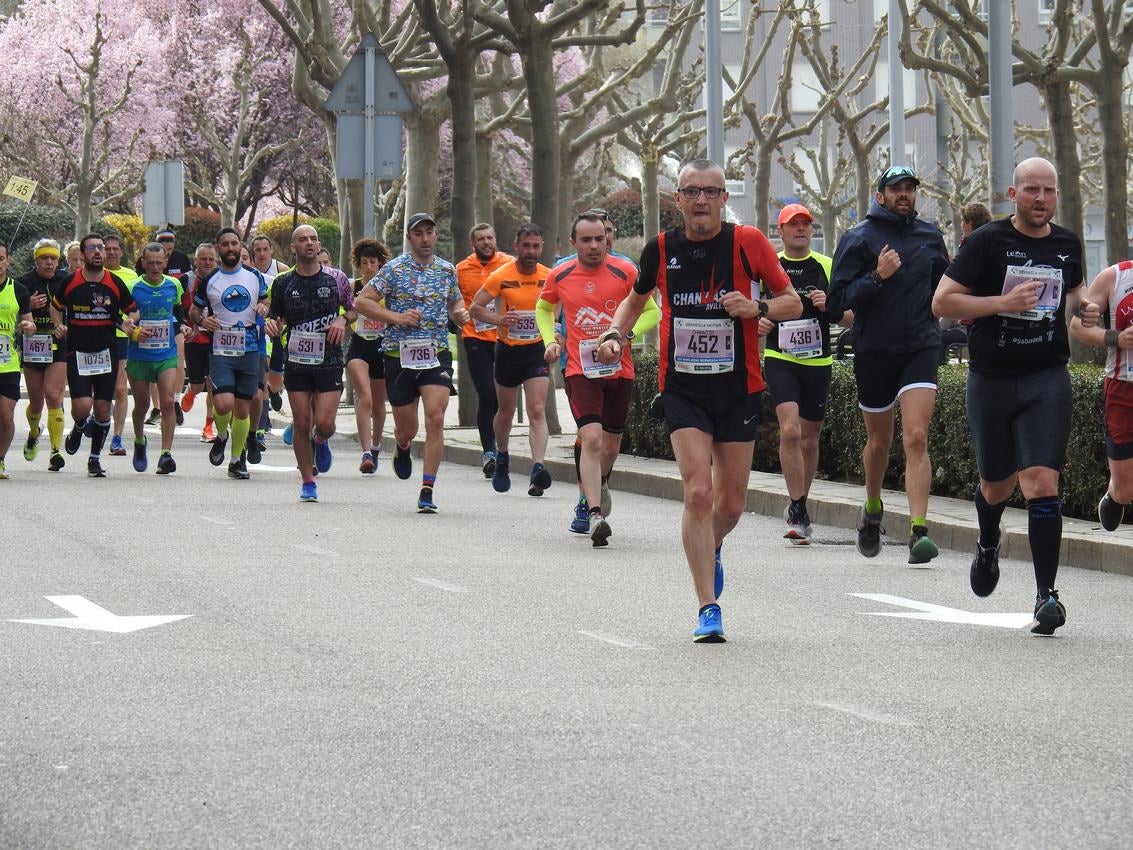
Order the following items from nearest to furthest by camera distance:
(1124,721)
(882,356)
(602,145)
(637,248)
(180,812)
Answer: (180,812) → (1124,721) → (882,356) → (602,145) → (637,248)

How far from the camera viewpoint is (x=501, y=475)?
15.9m

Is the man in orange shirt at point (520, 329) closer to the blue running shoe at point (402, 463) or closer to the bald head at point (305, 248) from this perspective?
the blue running shoe at point (402, 463)

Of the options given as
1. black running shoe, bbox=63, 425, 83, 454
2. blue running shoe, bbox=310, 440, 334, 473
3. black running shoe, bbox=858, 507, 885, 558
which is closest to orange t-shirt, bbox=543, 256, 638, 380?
black running shoe, bbox=858, 507, 885, 558

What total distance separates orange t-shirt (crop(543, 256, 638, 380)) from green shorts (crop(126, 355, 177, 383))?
598 centimetres

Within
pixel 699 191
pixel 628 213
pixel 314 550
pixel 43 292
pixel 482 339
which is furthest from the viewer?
pixel 628 213

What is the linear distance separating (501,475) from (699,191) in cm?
743

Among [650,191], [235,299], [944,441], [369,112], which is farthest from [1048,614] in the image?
[650,191]

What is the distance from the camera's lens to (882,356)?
11.1 m

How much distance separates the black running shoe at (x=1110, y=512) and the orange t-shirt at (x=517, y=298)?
18.2 feet

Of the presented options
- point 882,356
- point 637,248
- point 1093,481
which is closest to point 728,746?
point 882,356

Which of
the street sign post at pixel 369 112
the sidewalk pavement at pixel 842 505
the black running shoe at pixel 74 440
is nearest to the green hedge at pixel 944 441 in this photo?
the sidewalk pavement at pixel 842 505

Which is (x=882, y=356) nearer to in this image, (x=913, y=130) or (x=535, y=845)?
(x=535, y=845)

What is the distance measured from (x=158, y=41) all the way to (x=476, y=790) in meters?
54.4

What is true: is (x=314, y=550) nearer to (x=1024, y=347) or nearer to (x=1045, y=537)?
(x=1024, y=347)
